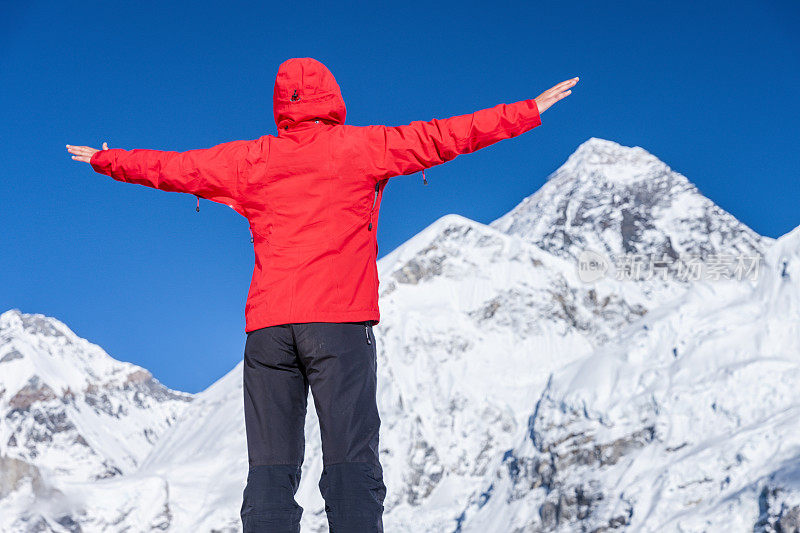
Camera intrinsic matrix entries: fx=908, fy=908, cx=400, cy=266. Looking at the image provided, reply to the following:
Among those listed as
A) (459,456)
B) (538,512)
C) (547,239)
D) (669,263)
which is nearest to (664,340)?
(538,512)

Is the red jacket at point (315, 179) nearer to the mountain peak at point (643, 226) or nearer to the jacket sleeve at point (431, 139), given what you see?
the jacket sleeve at point (431, 139)

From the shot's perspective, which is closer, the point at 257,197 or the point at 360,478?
the point at 360,478

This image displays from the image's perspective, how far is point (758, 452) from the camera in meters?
59.3

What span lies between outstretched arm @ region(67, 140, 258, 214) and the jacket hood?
11.2 inches

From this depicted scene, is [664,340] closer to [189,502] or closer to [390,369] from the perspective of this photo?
[390,369]

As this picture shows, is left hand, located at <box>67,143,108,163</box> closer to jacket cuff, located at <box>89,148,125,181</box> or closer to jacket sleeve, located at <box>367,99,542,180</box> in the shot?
jacket cuff, located at <box>89,148,125,181</box>

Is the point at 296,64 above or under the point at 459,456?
under

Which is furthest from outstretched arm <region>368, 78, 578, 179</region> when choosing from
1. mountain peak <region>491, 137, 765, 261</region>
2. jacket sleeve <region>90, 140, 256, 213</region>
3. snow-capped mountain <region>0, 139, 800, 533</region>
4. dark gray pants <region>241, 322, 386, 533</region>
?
mountain peak <region>491, 137, 765, 261</region>

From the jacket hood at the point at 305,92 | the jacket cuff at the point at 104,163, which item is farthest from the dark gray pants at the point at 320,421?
the jacket cuff at the point at 104,163

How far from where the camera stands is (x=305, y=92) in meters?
4.78

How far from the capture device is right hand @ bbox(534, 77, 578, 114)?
195 inches

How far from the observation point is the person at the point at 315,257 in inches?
172

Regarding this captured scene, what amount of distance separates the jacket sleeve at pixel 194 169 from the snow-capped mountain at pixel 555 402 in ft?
166

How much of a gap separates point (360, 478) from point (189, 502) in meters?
130
